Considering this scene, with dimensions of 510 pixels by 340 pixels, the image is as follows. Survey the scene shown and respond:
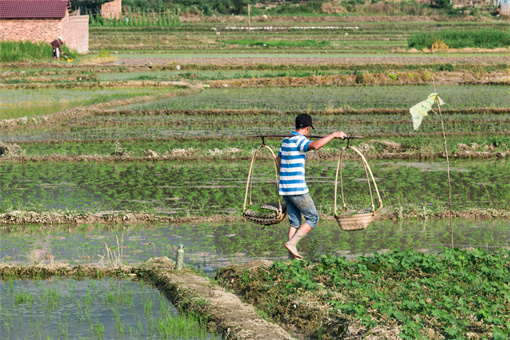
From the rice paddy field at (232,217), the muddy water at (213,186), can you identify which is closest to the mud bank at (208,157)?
the rice paddy field at (232,217)

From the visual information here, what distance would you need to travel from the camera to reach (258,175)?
10297 millimetres

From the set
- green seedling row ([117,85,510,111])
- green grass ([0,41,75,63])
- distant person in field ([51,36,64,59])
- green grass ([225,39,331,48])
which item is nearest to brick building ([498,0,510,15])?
green grass ([225,39,331,48])

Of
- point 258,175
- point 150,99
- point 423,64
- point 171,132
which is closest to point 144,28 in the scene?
point 423,64

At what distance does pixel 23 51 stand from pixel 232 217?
23.8 meters

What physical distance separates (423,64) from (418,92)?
21.9 feet

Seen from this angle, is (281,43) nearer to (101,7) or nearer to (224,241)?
(101,7)

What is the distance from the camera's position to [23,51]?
28.8 metres

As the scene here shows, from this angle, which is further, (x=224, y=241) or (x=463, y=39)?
(x=463, y=39)

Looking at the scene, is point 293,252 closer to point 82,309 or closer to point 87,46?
point 82,309

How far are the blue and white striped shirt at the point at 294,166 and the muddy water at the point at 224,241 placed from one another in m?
0.74

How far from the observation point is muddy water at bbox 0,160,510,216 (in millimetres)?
8195

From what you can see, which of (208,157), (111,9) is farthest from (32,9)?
(208,157)

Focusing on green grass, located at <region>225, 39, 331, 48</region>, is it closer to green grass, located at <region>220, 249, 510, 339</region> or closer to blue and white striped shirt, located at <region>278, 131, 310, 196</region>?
blue and white striped shirt, located at <region>278, 131, 310, 196</region>

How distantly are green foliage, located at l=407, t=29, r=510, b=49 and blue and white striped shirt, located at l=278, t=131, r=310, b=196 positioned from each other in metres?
31.6
